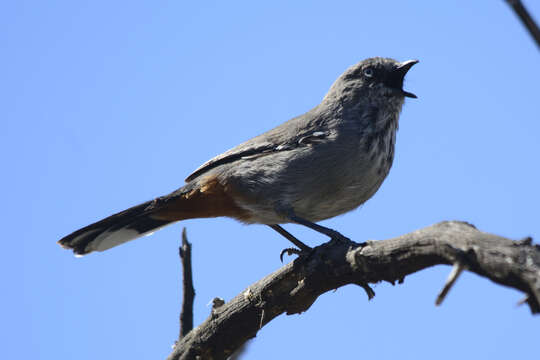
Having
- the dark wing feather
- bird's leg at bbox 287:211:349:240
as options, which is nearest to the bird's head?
the dark wing feather

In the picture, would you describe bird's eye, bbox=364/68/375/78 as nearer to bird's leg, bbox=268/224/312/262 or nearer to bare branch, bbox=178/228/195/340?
bird's leg, bbox=268/224/312/262

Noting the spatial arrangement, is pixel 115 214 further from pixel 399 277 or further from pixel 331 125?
pixel 399 277

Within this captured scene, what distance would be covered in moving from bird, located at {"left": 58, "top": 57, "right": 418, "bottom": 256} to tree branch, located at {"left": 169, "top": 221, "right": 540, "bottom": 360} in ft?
2.25

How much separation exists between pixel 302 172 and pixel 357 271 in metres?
1.79

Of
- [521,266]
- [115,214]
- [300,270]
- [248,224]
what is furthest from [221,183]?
[521,266]

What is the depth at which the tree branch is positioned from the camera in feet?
8.89


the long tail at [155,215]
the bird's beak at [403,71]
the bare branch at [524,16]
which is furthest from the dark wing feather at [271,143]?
the bare branch at [524,16]

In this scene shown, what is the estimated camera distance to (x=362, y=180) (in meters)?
5.55

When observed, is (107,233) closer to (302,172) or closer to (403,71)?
(302,172)

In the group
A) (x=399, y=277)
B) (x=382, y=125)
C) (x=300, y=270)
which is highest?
(x=382, y=125)

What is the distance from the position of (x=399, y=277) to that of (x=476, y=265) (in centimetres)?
75

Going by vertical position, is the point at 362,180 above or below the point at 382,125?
below

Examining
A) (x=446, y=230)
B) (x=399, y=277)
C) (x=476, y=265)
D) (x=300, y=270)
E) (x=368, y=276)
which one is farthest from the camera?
(x=300, y=270)

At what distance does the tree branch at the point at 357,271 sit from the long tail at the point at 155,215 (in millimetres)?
1311
